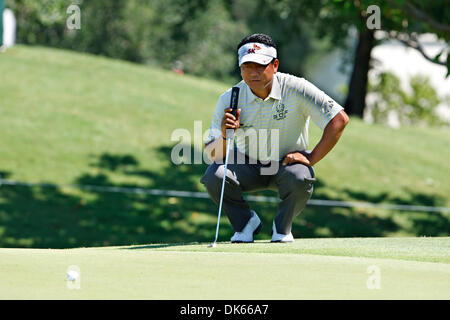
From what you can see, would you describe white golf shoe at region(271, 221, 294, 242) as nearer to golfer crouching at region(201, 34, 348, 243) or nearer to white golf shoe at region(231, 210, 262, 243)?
golfer crouching at region(201, 34, 348, 243)

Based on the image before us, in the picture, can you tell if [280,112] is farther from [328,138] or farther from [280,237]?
[280,237]

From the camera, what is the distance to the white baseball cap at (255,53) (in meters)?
5.88

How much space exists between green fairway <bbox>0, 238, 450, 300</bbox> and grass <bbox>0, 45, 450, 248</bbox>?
5.59 metres

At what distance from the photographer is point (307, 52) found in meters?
47.9

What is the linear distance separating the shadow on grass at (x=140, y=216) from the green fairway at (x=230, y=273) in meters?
5.25

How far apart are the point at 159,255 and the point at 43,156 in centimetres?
912

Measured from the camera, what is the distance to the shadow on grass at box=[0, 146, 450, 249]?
1110cm

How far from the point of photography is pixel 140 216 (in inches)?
471

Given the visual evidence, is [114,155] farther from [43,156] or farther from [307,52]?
[307,52]

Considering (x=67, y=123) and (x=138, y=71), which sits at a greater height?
(x=138, y=71)

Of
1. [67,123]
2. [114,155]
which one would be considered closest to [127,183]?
[114,155]

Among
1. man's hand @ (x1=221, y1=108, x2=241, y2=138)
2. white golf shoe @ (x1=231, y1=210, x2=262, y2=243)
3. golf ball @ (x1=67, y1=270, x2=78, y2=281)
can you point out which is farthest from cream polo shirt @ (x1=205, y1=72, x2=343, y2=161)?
golf ball @ (x1=67, y1=270, x2=78, y2=281)

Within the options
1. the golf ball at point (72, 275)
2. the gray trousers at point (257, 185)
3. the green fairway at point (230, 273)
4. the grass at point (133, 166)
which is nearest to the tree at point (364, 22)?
the grass at point (133, 166)
